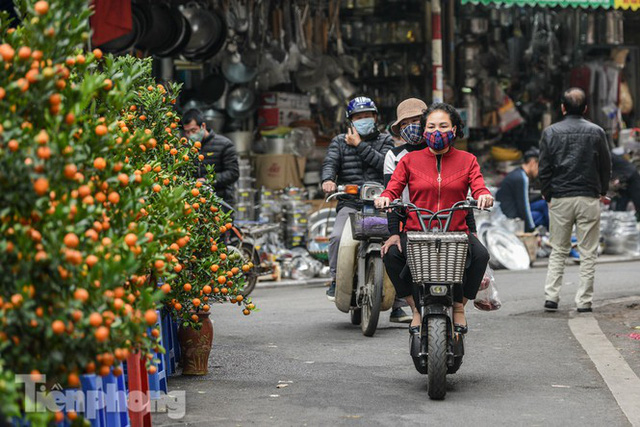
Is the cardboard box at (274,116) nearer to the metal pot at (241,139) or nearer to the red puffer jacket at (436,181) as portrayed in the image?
the metal pot at (241,139)

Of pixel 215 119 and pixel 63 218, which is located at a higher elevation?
pixel 63 218

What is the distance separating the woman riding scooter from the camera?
716 cm

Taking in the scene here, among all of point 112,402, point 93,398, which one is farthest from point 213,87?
point 93,398

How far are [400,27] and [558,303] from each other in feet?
28.9

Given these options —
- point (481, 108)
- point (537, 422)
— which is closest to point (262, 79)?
point (481, 108)

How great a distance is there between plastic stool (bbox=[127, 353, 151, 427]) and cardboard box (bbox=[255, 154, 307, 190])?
1110cm

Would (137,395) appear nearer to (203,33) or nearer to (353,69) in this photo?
(203,33)

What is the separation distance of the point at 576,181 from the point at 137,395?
19.7ft

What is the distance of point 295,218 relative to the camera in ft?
55.3

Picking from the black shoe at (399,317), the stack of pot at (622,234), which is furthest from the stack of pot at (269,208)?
the black shoe at (399,317)

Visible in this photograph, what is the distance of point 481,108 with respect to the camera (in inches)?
804

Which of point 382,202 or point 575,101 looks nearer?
point 382,202

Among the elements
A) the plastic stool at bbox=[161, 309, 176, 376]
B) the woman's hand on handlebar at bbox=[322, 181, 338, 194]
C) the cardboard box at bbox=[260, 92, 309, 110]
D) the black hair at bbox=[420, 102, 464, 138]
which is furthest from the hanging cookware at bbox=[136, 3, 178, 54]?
the black hair at bbox=[420, 102, 464, 138]

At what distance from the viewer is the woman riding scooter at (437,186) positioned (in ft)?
23.5
